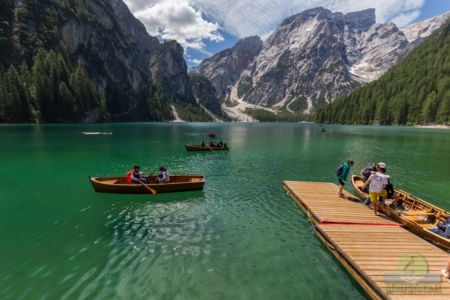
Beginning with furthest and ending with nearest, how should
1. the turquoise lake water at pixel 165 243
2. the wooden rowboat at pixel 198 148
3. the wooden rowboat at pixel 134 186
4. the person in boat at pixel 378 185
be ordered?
1. the wooden rowboat at pixel 198 148
2. the wooden rowboat at pixel 134 186
3. the person in boat at pixel 378 185
4. the turquoise lake water at pixel 165 243

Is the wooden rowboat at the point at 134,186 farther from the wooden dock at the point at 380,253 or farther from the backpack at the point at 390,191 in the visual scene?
the backpack at the point at 390,191

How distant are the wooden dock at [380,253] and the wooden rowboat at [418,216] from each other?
75 centimetres

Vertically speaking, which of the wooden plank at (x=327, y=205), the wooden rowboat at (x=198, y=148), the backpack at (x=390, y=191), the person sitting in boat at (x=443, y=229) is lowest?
the wooden rowboat at (x=198, y=148)

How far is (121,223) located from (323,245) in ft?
43.2

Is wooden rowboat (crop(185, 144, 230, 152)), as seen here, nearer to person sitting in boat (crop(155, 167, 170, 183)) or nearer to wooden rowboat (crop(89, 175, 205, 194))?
wooden rowboat (crop(89, 175, 205, 194))

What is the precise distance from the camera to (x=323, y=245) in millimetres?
17141

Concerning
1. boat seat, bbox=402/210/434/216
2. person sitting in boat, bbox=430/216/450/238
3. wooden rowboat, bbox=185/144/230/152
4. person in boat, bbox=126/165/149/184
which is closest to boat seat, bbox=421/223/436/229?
person sitting in boat, bbox=430/216/450/238

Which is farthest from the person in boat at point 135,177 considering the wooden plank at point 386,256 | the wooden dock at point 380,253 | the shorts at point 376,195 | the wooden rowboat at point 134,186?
the shorts at point 376,195

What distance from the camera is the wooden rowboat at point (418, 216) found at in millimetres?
16391

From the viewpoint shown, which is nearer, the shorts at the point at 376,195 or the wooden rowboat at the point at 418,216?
the wooden rowboat at the point at 418,216

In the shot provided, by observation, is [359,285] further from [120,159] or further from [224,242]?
[120,159]

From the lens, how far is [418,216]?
65.1 ft

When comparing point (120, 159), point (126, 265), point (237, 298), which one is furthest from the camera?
point (120, 159)

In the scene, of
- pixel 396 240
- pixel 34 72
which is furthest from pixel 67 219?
pixel 34 72
